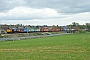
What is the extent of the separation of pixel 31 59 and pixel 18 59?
3.64 ft

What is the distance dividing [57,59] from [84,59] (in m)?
2.09

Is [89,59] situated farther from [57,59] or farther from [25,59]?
[25,59]

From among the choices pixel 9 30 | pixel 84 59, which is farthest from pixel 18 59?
pixel 9 30

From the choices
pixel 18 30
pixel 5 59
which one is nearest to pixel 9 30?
pixel 18 30

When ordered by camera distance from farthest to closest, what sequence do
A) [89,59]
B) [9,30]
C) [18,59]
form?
[9,30], [18,59], [89,59]

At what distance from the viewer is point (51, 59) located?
17.2m

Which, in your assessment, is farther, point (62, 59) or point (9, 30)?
point (9, 30)

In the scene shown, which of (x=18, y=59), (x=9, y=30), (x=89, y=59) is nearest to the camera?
→ (x=89, y=59)

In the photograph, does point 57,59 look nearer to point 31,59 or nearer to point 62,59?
point 62,59

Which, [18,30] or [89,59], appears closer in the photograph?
[89,59]

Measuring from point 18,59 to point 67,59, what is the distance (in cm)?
400

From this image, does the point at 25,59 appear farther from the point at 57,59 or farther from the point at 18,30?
the point at 18,30

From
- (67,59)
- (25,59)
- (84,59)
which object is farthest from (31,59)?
(84,59)

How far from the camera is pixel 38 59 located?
17.4 m
